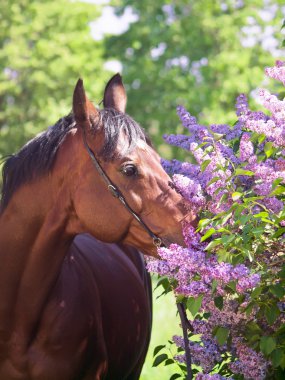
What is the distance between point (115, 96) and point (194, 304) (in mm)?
1693

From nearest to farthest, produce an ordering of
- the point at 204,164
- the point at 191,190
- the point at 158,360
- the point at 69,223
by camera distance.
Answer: the point at 204,164, the point at 191,190, the point at 69,223, the point at 158,360

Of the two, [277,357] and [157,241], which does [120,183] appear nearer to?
[157,241]

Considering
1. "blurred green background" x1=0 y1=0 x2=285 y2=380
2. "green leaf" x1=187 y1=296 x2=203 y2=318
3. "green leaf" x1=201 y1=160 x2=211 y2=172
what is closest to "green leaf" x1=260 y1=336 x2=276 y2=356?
"green leaf" x1=187 y1=296 x2=203 y2=318

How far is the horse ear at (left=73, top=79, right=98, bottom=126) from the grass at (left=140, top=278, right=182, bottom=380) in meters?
2.23

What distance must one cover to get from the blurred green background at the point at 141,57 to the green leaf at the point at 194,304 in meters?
21.3

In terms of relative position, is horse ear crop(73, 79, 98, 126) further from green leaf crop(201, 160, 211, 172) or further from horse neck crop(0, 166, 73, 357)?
green leaf crop(201, 160, 211, 172)

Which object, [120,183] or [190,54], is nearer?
[120,183]

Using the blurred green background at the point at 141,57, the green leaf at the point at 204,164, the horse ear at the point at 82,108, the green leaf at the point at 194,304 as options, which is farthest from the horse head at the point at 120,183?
the blurred green background at the point at 141,57

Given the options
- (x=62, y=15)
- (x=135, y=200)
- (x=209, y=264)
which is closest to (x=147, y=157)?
(x=135, y=200)

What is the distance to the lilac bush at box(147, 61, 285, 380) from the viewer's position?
11.6ft

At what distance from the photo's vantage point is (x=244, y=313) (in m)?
3.79

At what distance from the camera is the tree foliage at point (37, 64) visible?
26250 mm

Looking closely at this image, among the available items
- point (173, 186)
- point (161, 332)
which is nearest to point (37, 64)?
point (161, 332)

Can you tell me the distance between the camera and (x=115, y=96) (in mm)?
4883
